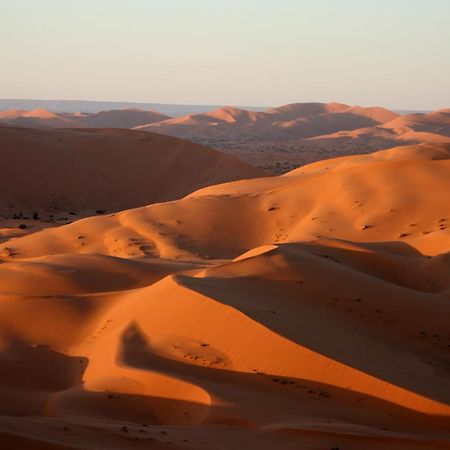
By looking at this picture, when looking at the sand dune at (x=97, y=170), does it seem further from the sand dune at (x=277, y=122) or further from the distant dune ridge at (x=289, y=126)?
the sand dune at (x=277, y=122)

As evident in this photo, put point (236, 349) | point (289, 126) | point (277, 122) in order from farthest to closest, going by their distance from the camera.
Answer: point (277, 122) < point (289, 126) < point (236, 349)

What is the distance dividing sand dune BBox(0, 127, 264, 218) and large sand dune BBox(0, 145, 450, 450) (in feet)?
61.8

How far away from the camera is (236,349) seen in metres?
9.86

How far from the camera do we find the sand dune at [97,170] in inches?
1471

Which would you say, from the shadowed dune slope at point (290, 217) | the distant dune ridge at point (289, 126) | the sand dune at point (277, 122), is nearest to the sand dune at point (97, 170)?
the shadowed dune slope at point (290, 217)

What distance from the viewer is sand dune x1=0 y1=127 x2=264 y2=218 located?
123 ft

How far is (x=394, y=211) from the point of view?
2128cm

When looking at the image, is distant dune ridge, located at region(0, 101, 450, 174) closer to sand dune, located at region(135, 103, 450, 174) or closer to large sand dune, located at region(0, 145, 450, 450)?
sand dune, located at region(135, 103, 450, 174)

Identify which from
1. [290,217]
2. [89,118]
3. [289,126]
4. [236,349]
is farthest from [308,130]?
[236,349]

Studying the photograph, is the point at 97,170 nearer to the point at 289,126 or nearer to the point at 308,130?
the point at 308,130

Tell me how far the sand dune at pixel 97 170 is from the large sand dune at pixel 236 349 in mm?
18828

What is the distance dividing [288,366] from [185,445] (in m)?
2.94

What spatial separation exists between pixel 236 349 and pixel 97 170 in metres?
32.2

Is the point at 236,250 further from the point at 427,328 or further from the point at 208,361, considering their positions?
the point at 208,361
